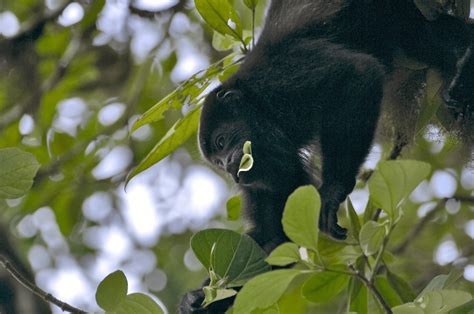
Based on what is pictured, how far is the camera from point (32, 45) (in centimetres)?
473

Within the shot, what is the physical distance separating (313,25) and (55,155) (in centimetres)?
175

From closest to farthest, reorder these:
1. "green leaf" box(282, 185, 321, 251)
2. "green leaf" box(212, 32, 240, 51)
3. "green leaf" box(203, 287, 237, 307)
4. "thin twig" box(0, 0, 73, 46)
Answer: "green leaf" box(282, 185, 321, 251)
"green leaf" box(203, 287, 237, 307)
"green leaf" box(212, 32, 240, 51)
"thin twig" box(0, 0, 73, 46)

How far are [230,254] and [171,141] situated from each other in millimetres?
730

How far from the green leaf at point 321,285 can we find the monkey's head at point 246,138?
3.39 feet

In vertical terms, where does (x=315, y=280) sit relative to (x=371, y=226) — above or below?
below

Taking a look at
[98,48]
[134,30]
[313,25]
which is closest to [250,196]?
[313,25]

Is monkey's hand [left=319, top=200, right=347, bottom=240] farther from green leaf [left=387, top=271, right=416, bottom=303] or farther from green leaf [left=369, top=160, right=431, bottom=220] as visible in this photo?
green leaf [left=369, top=160, right=431, bottom=220]

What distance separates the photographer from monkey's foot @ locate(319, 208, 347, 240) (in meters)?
2.81

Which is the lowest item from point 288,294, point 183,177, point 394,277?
point 183,177

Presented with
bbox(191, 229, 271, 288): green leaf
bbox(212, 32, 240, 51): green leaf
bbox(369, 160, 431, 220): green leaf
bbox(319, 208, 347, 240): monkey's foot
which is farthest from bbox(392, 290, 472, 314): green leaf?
bbox(212, 32, 240, 51): green leaf

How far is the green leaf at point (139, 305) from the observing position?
2.12m

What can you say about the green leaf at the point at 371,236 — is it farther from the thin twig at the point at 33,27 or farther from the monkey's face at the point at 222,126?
the thin twig at the point at 33,27

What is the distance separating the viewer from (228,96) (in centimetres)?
349

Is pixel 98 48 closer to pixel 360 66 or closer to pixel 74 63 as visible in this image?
pixel 74 63
